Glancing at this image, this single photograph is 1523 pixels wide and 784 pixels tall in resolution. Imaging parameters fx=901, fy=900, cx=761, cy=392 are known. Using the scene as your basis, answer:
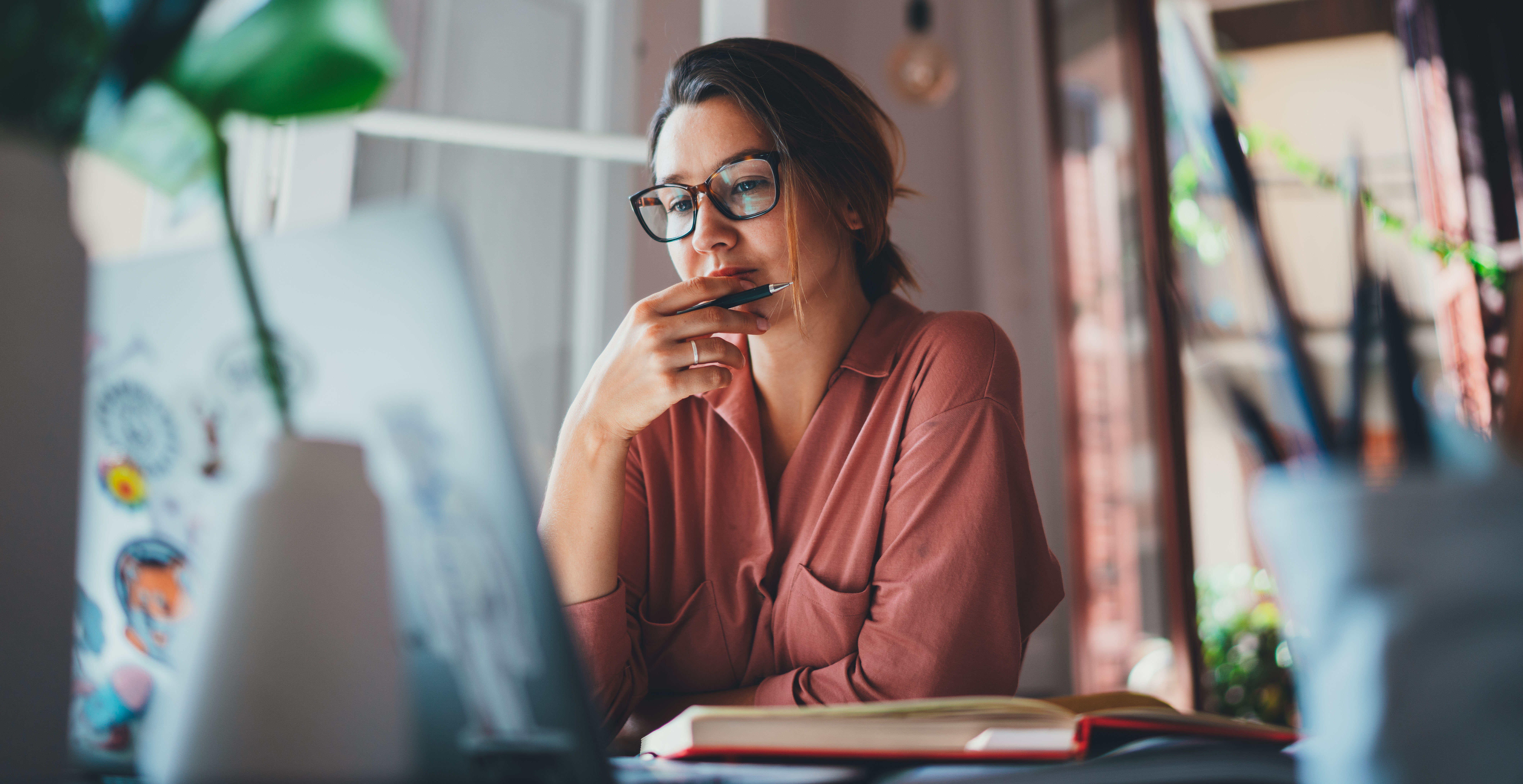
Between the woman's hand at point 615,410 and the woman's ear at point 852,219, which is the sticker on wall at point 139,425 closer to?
the woman's hand at point 615,410

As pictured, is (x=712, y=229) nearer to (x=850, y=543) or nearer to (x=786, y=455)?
(x=786, y=455)

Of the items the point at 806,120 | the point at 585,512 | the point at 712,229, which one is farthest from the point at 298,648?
the point at 806,120

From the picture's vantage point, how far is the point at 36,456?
34 centimetres

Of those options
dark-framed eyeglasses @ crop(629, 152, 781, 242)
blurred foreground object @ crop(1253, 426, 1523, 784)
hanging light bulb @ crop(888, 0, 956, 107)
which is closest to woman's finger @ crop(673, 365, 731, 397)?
dark-framed eyeglasses @ crop(629, 152, 781, 242)

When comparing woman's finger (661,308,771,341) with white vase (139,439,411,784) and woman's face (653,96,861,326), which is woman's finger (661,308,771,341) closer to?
woman's face (653,96,861,326)

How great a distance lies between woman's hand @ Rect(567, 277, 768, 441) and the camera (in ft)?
3.22

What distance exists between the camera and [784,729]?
0.47m

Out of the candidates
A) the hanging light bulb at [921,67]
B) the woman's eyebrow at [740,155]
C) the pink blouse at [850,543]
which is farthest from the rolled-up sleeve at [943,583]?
the hanging light bulb at [921,67]

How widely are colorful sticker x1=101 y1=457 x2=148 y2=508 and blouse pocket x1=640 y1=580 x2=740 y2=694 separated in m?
0.72

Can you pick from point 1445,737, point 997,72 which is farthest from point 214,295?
point 997,72

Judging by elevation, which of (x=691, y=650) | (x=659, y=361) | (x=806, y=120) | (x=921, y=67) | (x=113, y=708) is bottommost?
(x=691, y=650)

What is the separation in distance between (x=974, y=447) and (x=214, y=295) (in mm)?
746

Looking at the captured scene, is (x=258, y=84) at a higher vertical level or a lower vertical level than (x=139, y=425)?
higher

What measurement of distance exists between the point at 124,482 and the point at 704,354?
2.27 ft
